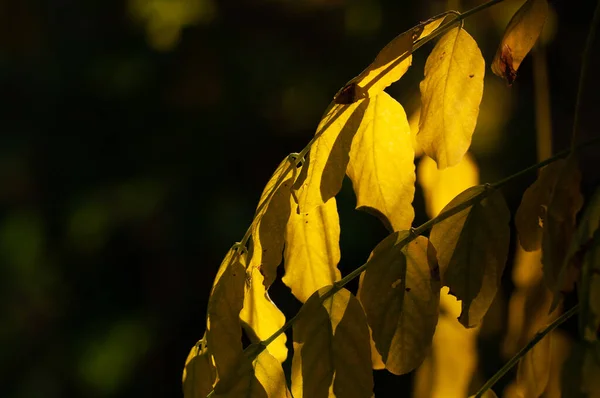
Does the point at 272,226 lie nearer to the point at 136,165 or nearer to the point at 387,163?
the point at 387,163

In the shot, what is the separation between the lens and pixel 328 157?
0.56 m

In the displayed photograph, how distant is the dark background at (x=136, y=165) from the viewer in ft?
9.40

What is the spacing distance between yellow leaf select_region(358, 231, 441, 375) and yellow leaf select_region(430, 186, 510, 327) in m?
0.01

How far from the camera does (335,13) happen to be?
2883 mm

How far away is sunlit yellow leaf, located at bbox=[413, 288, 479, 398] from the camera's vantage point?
784 millimetres

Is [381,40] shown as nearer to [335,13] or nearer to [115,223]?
[335,13]

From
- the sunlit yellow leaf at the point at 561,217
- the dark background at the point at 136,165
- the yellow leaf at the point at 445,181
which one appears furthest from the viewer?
the dark background at the point at 136,165

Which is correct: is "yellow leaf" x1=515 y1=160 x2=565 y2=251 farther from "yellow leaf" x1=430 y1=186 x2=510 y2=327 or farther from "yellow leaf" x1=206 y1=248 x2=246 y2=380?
"yellow leaf" x1=206 y1=248 x2=246 y2=380

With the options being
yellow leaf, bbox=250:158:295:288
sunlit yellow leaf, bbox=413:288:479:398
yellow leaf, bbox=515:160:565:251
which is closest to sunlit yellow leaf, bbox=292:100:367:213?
yellow leaf, bbox=250:158:295:288

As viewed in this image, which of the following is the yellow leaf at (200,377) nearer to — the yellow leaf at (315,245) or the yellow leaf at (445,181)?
the yellow leaf at (315,245)

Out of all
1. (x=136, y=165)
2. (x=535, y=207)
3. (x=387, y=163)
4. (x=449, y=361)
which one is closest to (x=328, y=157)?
(x=387, y=163)

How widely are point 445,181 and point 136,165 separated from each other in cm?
248

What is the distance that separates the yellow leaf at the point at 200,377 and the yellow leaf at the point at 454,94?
22cm

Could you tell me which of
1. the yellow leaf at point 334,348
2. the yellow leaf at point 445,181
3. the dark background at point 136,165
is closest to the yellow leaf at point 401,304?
the yellow leaf at point 334,348
